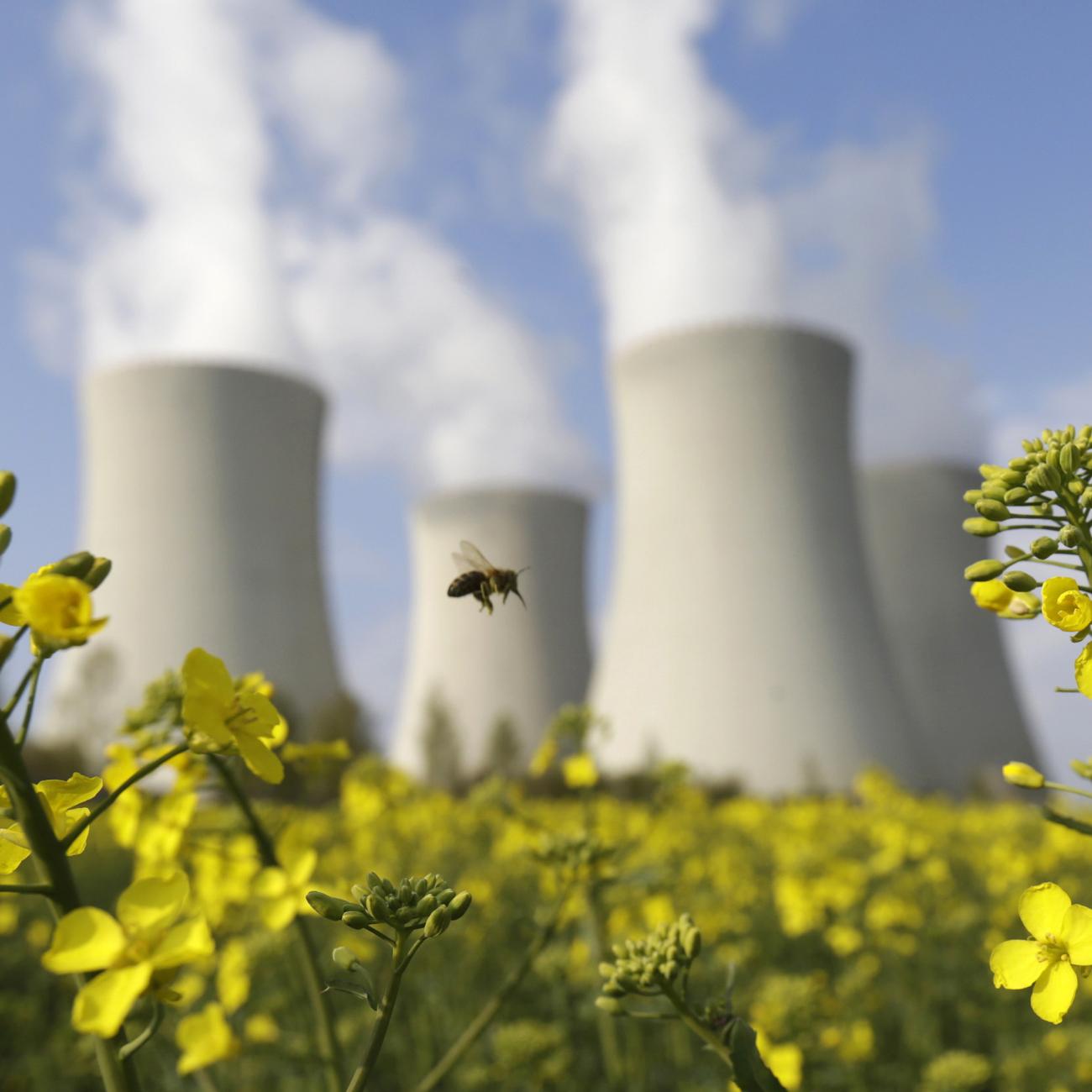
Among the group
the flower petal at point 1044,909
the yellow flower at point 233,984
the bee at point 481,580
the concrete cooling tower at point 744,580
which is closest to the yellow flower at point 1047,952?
the flower petal at point 1044,909

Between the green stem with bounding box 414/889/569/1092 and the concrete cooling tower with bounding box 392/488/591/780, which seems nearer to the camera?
the green stem with bounding box 414/889/569/1092

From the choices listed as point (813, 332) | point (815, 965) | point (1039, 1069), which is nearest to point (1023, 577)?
point (1039, 1069)

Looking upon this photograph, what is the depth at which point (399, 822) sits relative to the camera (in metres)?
4.29

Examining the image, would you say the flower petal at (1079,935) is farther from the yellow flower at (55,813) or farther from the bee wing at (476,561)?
the bee wing at (476,561)

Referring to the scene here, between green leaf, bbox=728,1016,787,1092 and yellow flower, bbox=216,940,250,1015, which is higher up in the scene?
green leaf, bbox=728,1016,787,1092

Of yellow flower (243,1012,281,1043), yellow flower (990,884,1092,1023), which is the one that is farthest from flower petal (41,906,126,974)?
yellow flower (243,1012,281,1043)

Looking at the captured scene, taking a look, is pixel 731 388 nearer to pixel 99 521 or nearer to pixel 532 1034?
pixel 99 521

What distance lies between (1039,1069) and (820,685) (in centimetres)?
1683

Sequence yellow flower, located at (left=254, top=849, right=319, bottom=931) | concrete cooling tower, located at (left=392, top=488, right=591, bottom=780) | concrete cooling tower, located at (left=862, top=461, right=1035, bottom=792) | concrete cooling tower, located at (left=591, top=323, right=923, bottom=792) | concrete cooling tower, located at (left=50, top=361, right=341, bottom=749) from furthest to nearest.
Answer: concrete cooling tower, located at (left=862, top=461, right=1035, bottom=792) → concrete cooling tower, located at (left=392, top=488, right=591, bottom=780) → concrete cooling tower, located at (left=50, top=361, right=341, bottom=749) → concrete cooling tower, located at (left=591, top=323, right=923, bottom=792) → yellow flower, located at (left=254, top=849, right=319, bottom=931)

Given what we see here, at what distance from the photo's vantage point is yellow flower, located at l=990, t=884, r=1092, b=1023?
2.53 ft

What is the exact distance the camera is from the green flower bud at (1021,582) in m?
0.90

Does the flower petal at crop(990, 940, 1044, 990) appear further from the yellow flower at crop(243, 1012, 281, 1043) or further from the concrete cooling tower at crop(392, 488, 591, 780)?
the concrete cooling tower at crop(392, 488, 591, 780)

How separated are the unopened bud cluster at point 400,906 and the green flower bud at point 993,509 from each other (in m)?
0.54

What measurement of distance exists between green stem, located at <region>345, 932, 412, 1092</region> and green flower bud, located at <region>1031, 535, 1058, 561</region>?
587 millimetres
